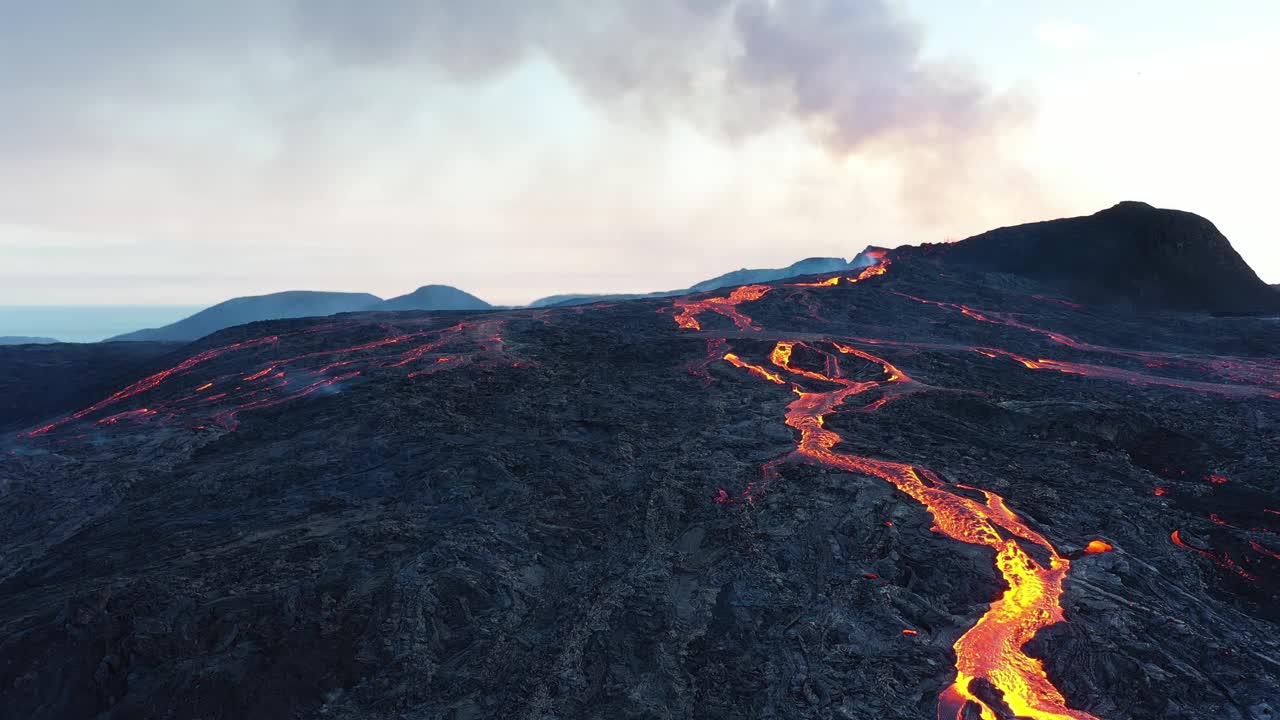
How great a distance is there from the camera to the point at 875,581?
21188 millimetres

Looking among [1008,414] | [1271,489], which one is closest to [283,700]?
[1008,414]

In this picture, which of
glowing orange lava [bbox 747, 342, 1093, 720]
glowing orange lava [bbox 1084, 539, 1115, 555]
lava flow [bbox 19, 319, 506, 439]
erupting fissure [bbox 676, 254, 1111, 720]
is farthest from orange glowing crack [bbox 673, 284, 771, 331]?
glowing orange lava [bbox 1084, 539, 1115, 555]

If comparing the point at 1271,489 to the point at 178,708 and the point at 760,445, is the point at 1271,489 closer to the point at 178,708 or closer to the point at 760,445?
the point at 760,445

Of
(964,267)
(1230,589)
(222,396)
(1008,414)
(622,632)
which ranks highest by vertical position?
(964,267)

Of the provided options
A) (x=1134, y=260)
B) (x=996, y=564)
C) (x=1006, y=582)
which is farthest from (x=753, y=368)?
(x=1134, y=260)

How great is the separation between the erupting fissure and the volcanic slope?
128mm

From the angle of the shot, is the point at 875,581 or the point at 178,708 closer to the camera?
the point at 178,708

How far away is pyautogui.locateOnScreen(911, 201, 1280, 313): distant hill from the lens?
7944cm

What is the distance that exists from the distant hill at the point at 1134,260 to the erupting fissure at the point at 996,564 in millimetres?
62115

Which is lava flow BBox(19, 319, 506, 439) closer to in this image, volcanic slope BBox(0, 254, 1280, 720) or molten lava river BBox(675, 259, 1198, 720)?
volcanic slope BBox(0, 254, 1280, 720)

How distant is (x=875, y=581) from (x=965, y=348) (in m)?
39.5

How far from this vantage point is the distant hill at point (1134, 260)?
79438 millimetres

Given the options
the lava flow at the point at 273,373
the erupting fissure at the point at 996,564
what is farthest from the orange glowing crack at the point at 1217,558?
the lava flow at the point at 273,373

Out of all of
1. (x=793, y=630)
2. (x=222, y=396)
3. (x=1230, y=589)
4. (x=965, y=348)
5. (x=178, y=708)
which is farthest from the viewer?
(x=965, y=348)
